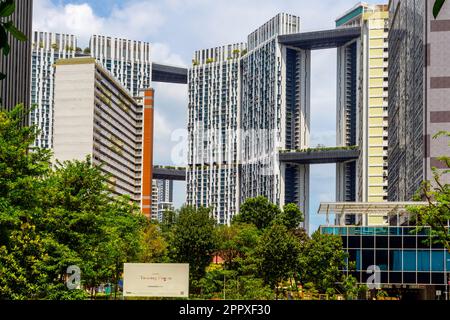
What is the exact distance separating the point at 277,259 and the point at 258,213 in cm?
3556

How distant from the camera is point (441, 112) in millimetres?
93688

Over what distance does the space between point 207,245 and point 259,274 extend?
30.5 feet

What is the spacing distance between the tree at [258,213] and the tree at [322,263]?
1375 inches

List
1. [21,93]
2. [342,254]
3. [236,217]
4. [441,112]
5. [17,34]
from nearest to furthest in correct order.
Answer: [17,34] → [342,254] → [441,112] → [21,93] → [236,217]

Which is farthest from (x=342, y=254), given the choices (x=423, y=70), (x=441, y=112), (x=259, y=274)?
(x=423, y=70)

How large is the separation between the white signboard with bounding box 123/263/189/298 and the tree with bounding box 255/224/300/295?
11.2m

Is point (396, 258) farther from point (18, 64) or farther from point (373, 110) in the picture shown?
point (373, 110)

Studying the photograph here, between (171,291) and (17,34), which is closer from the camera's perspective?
(17,34)

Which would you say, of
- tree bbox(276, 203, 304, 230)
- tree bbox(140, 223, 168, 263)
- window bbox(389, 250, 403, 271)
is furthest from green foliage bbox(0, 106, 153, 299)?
tree bbox(276, 203, 304, 230)

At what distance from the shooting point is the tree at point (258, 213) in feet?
368

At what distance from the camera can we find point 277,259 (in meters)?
76.4

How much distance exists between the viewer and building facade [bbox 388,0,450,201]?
93.8m

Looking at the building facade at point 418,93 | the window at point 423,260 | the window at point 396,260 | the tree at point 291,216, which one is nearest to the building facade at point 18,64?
the tree at point 291,216

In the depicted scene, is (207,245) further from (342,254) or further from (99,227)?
(99,227)
